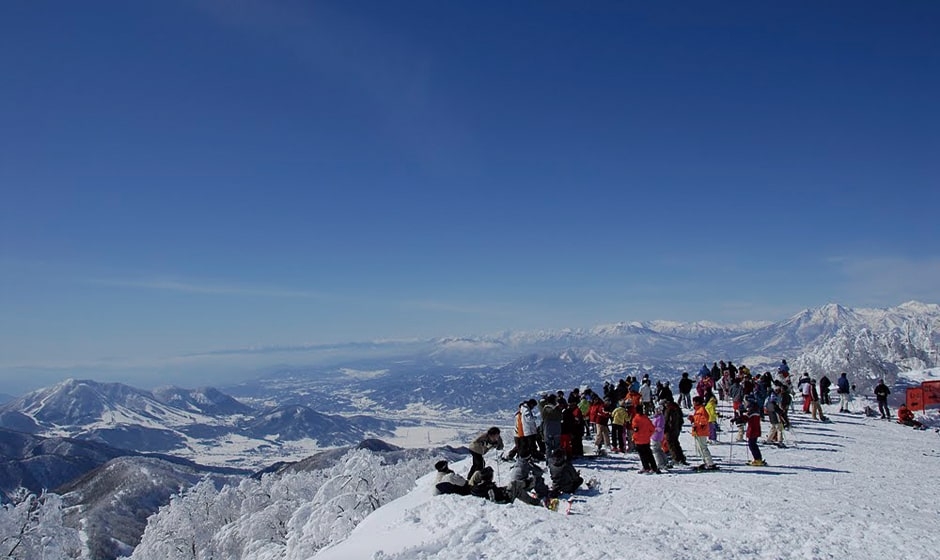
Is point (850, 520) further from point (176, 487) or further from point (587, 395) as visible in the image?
point (176, 487)

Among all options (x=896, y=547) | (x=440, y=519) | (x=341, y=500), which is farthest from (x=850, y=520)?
(x=341, y=500)

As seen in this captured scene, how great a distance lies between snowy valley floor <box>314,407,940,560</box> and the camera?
10.0 meters

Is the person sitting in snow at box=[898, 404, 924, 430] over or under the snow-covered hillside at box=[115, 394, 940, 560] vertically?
under

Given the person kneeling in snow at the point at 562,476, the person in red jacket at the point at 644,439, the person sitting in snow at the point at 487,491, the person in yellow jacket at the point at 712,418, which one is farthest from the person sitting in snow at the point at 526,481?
the person in yellow jacket at the point at 712,418

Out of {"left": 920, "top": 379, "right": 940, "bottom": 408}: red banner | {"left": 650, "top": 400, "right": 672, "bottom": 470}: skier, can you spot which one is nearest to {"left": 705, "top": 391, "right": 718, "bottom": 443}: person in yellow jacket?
{"left": 650, "top": 400, "right": 672, "bottom": 470}: skier

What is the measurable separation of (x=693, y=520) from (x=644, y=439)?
5051mm

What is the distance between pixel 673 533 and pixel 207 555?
4194 centimetres

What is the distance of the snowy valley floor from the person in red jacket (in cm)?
61

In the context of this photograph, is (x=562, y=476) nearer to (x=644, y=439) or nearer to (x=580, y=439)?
(x=644, y=439)

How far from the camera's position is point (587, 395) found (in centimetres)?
2472

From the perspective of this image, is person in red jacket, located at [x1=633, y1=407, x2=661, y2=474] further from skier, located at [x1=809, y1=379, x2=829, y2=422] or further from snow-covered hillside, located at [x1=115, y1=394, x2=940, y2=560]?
skier, located at [x1=809, y1=379, x2=829, y2=422]

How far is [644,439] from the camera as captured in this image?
1686cm

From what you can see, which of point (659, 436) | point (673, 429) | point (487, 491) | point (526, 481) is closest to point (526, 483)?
point (526, 481)

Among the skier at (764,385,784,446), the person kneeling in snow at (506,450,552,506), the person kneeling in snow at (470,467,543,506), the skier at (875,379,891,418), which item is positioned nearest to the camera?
the person kneeling in snow at (470,467,543,506)
